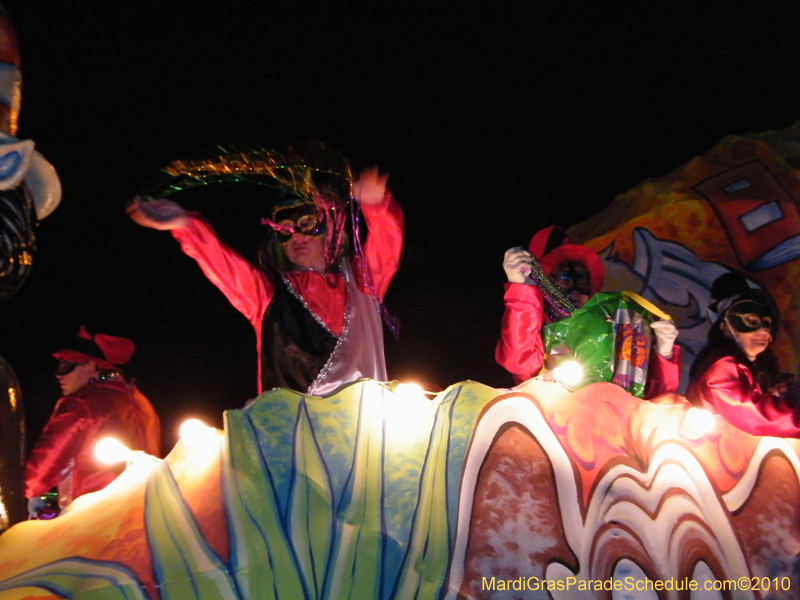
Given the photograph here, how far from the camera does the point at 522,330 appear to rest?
2.57m

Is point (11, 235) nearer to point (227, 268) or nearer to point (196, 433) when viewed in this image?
point (196, 433)

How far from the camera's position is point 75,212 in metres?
2.93

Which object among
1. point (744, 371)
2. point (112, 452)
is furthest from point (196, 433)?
point (744, 371)

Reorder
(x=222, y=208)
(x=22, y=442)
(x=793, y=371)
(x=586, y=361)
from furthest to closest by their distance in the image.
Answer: (x=793, y=371), (x=222, y=208), (x=586, y=361), (x=22, y=442)

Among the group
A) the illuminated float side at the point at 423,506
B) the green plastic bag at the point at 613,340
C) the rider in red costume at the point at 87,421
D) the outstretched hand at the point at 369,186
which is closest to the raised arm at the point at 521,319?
the green plastic bag at the point at 613,340

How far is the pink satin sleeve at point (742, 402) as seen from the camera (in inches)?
89.7

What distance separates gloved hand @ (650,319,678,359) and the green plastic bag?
31 mm

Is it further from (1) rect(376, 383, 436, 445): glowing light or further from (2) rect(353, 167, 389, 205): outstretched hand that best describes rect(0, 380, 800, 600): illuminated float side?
(2) rect(353, 167, 389, 205): outstretched hand

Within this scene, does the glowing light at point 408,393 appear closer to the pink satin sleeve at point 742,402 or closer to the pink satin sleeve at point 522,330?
the pink satin sleeve at point 522,330

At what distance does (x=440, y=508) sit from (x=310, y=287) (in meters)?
1.12

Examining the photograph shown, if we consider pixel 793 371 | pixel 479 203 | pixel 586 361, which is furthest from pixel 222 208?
pixel 793 371

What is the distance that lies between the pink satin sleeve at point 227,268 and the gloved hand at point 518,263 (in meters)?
0.78

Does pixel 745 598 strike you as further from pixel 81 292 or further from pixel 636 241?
pixel 81 292

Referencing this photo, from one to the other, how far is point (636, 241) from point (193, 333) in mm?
2080
